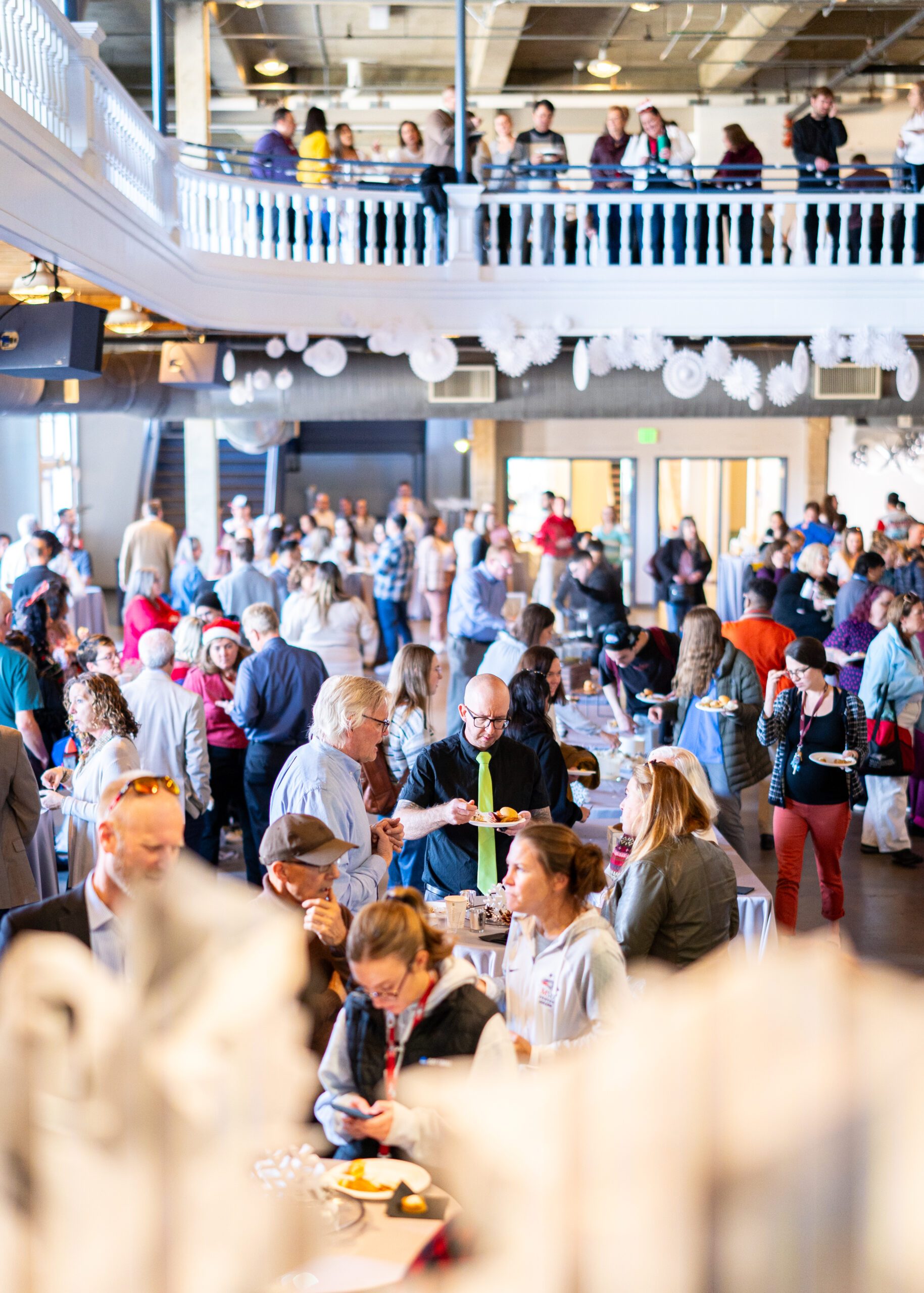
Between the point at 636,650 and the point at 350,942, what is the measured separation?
455 centimetres

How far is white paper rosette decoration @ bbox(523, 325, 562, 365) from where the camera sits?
952cm

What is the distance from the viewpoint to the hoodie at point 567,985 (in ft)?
8.74

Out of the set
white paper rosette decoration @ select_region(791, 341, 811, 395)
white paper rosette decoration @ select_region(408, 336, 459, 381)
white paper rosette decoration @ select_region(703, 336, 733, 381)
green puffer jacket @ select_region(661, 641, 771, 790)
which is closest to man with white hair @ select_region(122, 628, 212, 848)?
green puffer jacket @ select_region(661, 641, 771, 790)

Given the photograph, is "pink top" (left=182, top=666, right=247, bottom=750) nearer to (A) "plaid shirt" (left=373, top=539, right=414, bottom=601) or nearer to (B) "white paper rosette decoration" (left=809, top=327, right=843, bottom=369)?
(A) "plaid shirt" (left=373, top=539, right=414, bottom=601)

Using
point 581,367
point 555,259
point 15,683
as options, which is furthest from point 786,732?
point 555,259

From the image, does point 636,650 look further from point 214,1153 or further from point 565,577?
point 214,1153

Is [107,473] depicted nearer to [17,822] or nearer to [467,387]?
[467,387]

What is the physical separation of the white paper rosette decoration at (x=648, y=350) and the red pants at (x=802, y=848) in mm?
4939

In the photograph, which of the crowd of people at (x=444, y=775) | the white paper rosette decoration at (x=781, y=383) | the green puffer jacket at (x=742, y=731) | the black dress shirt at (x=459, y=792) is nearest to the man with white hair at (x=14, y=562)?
the crowd of people at (x=444, y=775)

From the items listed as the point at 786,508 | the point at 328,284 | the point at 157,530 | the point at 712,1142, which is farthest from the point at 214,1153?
the point at 786,508

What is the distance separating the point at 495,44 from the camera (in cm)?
1402

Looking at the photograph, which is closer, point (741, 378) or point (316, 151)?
point (741, 378)

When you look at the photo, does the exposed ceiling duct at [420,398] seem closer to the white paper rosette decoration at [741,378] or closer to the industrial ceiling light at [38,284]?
the white paper rosette decoration at [741,378]

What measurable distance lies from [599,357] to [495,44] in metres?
6.47
